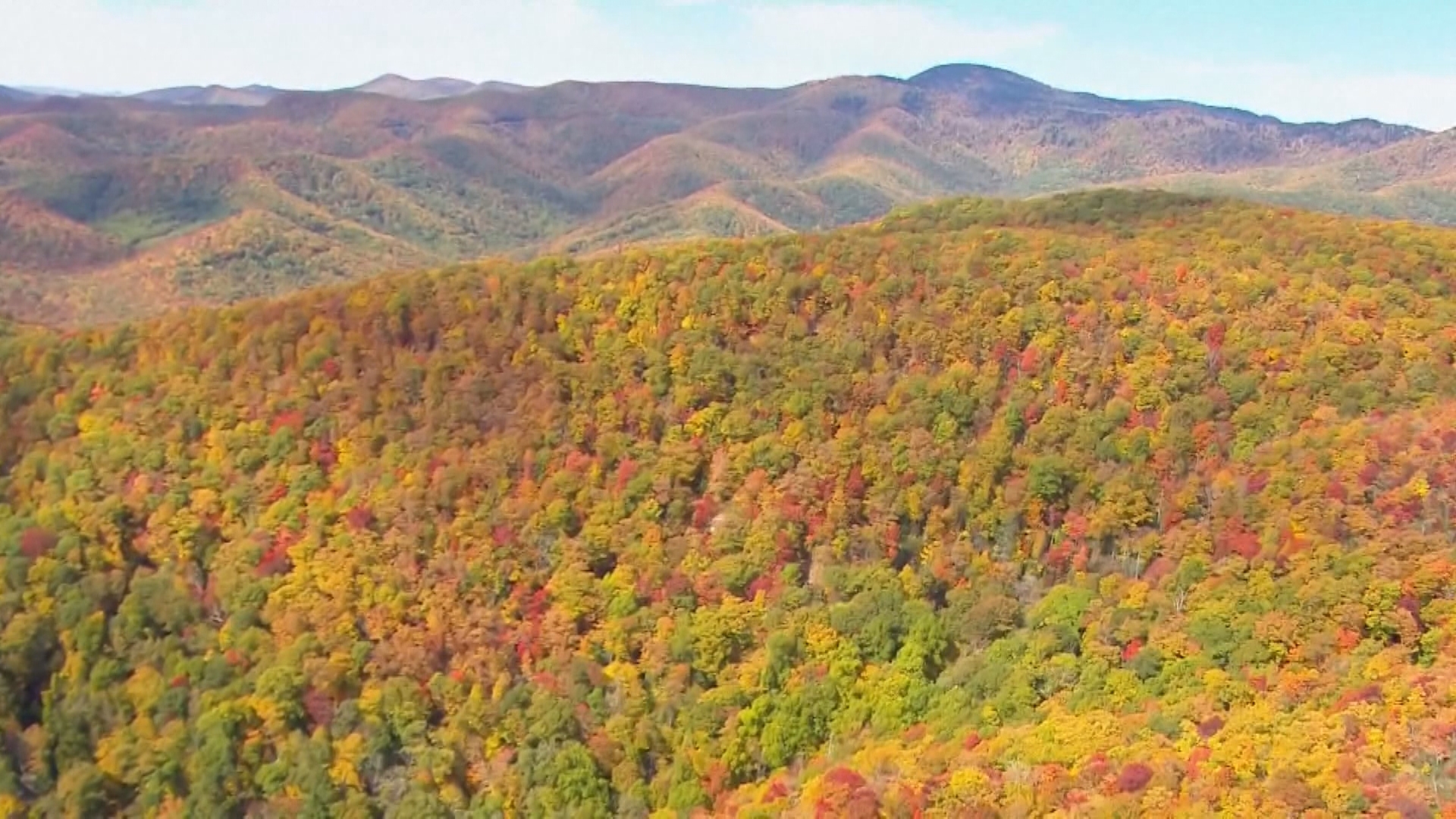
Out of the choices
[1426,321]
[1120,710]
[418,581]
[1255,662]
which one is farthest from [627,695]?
[1426,321]

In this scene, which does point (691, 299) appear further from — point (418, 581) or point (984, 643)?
point (984, 643)

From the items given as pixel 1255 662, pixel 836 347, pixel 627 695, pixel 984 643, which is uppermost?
pixel 836 347

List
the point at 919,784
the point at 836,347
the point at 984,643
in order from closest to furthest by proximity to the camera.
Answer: the point at 919,784 → the point at 984,643 → the point at 836,347

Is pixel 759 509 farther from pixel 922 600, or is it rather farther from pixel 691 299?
pixel 691 299

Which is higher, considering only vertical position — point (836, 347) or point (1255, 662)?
point (836, 347)

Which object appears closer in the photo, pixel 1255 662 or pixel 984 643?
pixel 1255 662

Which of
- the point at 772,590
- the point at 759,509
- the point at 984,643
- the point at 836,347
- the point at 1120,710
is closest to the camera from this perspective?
the point at 1120,710
